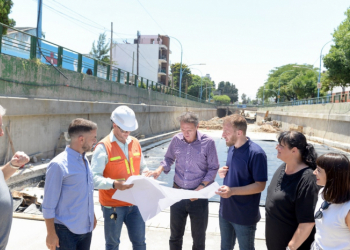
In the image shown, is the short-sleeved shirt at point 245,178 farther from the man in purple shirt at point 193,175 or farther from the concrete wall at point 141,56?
the concrete wall at point 141,56

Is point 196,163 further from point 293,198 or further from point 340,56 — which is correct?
point 340,56

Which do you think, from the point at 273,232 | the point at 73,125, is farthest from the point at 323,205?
the point at 73,125

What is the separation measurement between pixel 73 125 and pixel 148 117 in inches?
800

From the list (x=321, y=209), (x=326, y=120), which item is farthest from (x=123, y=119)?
(x=326, y=120)

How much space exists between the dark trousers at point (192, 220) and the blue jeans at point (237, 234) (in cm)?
29

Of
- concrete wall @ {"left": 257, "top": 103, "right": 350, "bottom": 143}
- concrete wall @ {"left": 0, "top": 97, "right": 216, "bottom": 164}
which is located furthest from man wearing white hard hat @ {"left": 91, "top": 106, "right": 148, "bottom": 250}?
concrete wall @ {"left": 257, "top": 103, "right": 350, "bottom": 143}

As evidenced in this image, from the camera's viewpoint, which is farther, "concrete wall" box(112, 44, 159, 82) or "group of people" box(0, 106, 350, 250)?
"concrete wall" box(112, 44, 159, 82)

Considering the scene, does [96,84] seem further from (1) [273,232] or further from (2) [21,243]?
(1) [273,232]

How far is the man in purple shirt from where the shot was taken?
347 cm

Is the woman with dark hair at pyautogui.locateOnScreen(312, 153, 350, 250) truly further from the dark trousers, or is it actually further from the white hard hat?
the white hard hat

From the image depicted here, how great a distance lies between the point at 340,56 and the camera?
30750mm

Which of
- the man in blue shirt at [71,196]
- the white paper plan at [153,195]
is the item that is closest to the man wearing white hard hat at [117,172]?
the white paper plan at [153,195]

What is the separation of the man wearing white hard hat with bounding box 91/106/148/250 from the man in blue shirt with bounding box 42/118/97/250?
1.19ft

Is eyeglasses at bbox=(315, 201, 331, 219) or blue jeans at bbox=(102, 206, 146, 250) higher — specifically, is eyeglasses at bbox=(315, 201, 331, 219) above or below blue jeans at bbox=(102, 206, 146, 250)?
above
